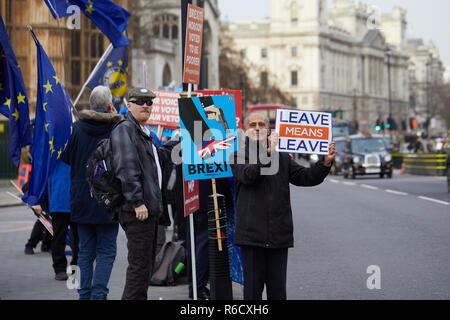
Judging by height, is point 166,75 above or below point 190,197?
above


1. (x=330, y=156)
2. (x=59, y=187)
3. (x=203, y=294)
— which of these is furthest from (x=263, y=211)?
(x=59, y=187)

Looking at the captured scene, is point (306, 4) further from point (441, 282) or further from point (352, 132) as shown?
point (441, 282)

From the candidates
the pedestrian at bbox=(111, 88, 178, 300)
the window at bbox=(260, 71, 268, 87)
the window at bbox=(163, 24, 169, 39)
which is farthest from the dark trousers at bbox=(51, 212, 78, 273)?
the window at bbox=(260, 71, 268, 87)

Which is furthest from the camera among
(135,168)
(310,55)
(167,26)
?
(310,55)

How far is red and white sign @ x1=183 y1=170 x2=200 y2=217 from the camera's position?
325 inches

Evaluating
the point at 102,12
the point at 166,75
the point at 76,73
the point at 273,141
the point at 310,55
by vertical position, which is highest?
the point at 310,55

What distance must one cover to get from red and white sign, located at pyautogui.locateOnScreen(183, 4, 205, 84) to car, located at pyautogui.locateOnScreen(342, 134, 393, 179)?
98.6 ft

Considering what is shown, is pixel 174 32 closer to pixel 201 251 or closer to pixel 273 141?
pixel 201 251

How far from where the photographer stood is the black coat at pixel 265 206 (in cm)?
659

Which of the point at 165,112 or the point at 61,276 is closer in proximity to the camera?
the point at 61,276

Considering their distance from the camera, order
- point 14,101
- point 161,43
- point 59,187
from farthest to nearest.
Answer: point 161,43 < point 59,187 < point 14,101

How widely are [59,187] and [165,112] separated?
1745mm

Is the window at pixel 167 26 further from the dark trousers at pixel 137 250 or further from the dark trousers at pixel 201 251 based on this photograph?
the dark trousers at pixel 137 250

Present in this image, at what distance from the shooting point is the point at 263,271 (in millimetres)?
6730
